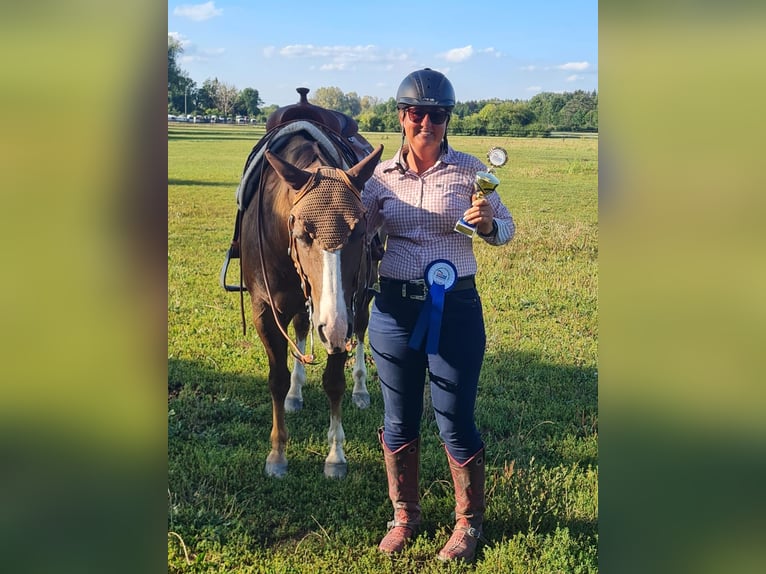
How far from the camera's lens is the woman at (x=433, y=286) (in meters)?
2.86

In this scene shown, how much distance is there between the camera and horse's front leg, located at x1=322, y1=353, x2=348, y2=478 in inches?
157

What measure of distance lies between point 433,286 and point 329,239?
0.55 metres

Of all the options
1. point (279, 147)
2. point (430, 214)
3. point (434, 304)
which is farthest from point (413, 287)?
point (279, 147)

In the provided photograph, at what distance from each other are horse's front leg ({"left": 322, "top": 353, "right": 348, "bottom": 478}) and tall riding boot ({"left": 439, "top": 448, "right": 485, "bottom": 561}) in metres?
1.05

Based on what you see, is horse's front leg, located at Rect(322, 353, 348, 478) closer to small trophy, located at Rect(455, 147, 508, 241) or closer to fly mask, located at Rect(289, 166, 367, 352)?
fly mask, located at Rect(289, 166, 367, 352)

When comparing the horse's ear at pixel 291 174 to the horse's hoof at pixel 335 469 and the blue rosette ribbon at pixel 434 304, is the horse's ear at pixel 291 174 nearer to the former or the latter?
the blue rosette ribbon at pixel 434 304
